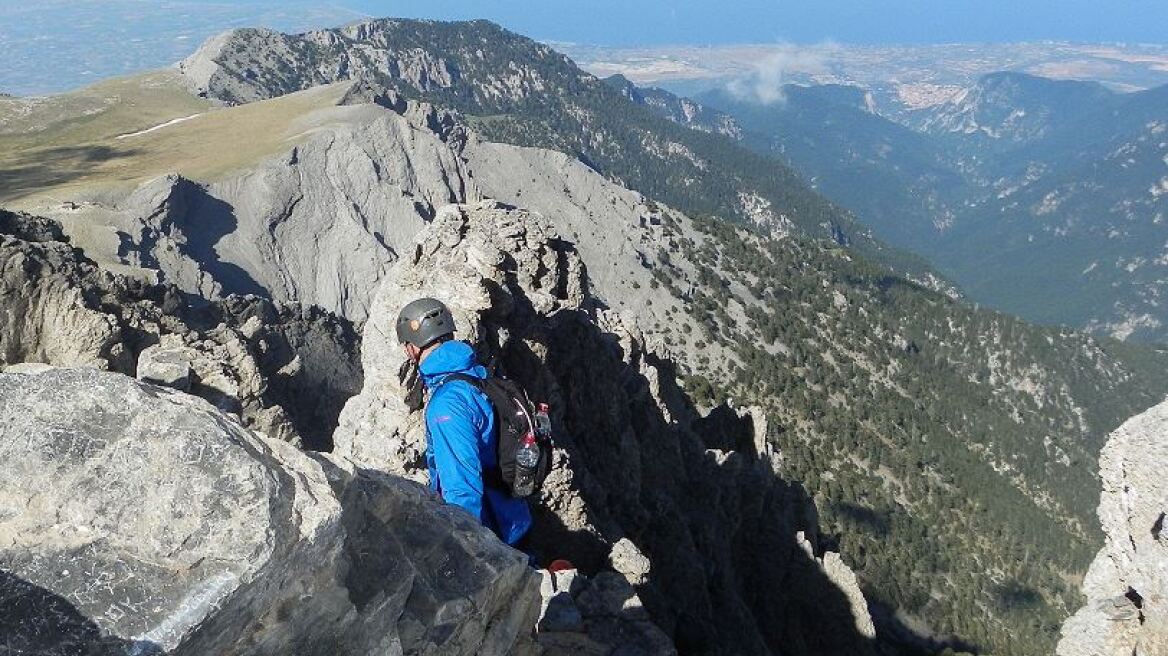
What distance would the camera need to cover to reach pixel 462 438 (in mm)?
7988

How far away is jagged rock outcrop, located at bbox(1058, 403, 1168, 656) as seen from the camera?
36.4 feet

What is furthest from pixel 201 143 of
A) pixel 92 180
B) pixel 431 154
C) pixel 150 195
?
pixel 150 195

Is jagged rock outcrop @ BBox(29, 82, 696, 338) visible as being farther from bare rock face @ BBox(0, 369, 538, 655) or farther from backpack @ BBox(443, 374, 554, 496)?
bare rock face @ BBox(0, 369, 538, 655)

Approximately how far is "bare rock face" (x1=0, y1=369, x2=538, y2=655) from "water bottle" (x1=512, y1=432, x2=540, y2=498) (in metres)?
2.70

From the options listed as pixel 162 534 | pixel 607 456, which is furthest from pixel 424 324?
pixel 607 456

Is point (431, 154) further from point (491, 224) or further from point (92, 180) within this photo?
point (491, 224)

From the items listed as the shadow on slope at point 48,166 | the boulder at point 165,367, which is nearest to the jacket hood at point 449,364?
the boulder at point 165,367

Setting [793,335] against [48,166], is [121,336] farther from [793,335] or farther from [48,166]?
[793,335]

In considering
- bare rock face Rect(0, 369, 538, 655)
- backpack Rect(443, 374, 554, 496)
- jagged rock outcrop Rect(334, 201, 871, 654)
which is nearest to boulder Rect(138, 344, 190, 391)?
jagged rock outcrop Rect(334, 201, 871, 654)

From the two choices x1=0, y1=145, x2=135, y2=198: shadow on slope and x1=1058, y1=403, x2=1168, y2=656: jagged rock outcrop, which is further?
x1=0, y1=145, x2=135, y2=198: shadow on slope

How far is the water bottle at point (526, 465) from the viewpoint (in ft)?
27.2

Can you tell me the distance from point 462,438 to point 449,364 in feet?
3.02

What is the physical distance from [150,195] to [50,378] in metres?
65.6

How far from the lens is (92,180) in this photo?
74.6m
